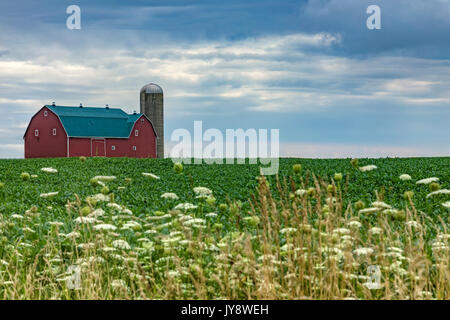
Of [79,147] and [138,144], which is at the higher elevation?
[138,144]

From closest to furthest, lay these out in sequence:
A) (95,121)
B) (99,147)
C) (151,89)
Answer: (99,147)
(95,121)
(151,89)

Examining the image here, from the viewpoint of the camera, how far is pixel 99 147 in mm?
33625

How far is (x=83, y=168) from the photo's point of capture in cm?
1983

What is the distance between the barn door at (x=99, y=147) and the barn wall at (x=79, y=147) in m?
Answer: 0.30

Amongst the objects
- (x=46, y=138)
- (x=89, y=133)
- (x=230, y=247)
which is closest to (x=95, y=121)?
(x=89, y=133)

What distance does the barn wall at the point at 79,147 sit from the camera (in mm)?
32969

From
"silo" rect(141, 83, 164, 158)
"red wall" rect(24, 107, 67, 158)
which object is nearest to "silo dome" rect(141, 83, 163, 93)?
"silo" rect(141, 83, 164, 158)

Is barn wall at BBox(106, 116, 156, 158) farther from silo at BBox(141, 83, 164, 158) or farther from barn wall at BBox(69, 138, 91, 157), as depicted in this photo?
barn wall at BBox(69, 138, 91, 157)

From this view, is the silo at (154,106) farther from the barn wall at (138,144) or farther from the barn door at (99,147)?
the barn door at (99,147)

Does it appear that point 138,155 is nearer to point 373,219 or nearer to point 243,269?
point 373,219

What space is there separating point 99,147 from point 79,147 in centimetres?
123

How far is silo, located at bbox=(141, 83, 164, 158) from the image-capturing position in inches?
1444

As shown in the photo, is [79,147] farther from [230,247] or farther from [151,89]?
[230,247]
